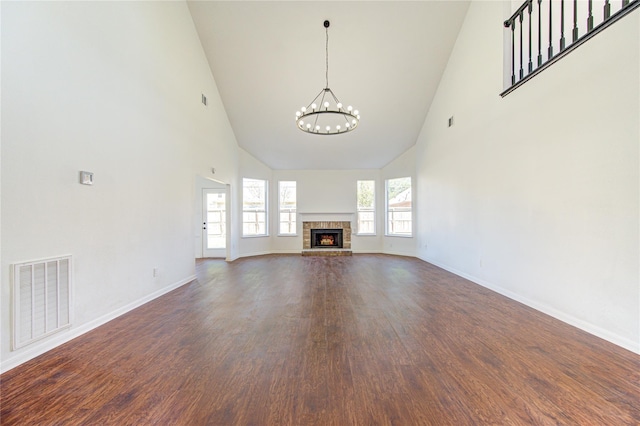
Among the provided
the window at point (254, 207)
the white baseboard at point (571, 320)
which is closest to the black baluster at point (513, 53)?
the white baseboard at point (571, 320)

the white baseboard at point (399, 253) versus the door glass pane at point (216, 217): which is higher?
the door glass pane at point (216, 217)

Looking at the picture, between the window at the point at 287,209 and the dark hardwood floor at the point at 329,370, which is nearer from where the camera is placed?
the dark hardwood floor at the point at 329,370

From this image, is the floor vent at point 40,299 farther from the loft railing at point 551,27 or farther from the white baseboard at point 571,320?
the white baseboard at point 571,320

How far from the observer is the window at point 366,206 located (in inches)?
359

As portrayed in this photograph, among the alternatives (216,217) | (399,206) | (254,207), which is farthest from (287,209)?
(399,206)

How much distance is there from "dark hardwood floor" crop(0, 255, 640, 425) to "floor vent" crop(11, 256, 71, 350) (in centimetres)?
22

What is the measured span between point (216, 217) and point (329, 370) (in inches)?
255

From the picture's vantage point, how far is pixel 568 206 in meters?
3.05

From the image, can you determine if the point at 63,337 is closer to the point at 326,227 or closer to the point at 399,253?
the point at 326,227

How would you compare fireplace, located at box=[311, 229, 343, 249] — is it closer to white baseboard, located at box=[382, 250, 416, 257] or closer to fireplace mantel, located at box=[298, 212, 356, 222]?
fireplace mantel, located at box=[298, 212, 356, 222]

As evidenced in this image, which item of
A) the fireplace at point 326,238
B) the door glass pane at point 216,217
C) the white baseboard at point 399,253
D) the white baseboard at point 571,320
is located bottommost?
the white baseboard at point 399,253

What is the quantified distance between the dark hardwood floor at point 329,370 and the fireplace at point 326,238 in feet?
18.0

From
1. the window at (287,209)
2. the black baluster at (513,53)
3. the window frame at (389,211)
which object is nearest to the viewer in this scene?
the black baluster at (513,53)

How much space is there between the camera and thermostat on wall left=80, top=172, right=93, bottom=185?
279cm
